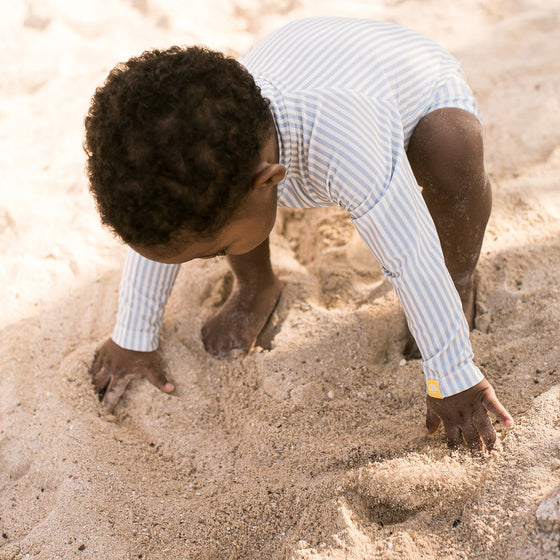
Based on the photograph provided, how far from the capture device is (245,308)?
1.64 m

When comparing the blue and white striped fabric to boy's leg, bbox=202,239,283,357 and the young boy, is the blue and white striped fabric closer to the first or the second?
the young boy

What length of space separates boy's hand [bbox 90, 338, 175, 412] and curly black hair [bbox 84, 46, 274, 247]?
0.54m

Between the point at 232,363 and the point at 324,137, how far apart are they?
0.66 meters

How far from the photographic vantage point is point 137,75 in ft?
3.34

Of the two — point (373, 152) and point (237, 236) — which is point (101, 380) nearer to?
point (237, 236)

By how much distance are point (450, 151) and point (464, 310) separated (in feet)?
1.35

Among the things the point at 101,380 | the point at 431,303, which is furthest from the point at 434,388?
the point at 101,380

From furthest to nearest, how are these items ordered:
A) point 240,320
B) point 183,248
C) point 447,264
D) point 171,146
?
1. point 240,320
2. point 447,264
3. point 183,248
4. point 171,146

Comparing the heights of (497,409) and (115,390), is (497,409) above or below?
above

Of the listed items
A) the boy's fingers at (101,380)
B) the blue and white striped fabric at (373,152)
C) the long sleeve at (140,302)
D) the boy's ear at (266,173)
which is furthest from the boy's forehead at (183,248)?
→ the boy's fingers at (101,380)

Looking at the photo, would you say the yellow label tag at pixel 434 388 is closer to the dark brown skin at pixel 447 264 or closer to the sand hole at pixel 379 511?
the dark brown skin at pixel 447 264

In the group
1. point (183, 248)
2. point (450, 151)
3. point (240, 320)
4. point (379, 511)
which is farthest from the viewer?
point (240, 320)

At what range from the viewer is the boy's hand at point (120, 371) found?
1493mm

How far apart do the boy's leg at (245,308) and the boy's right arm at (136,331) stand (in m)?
0.16
